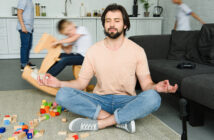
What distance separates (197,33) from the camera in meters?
2.80

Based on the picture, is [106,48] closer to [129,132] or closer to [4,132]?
[129,132]

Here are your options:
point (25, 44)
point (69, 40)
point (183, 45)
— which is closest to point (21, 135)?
point (69, 40)

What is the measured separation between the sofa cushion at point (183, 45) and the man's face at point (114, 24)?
4.29ft

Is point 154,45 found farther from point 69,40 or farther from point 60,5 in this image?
point 60,5

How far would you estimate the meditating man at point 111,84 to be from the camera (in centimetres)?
169

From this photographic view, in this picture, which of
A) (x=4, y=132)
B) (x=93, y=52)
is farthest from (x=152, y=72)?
(x=4, y=132)

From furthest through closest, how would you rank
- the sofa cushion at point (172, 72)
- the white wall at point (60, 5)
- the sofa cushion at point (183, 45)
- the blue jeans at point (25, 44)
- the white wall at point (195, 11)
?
the white wall at point (60, 5)
the white wall at point (195, 11)
the blue jeans at point (25, 44)
the sofa cushion at point (183, 45)
the sofa cushion at point (172, 72)

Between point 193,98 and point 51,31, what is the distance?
414cm

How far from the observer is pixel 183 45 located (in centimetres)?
285

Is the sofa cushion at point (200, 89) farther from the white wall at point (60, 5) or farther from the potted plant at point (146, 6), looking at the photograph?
the white wall at point (60, 5)

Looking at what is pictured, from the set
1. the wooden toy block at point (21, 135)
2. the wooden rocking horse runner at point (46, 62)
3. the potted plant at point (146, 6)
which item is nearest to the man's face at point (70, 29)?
the wooden rocking horse runner at point (46, 62)

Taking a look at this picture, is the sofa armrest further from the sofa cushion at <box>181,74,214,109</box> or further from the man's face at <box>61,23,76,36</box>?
the sofa cushion at <box>181,74,214,109</box>

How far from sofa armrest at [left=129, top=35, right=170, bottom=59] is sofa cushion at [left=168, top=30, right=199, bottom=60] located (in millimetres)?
79

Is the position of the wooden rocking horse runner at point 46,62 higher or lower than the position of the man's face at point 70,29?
lower
